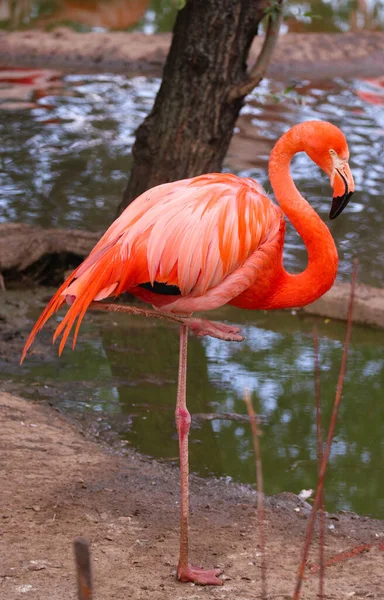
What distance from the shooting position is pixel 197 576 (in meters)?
3.12

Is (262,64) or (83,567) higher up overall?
(262,64)

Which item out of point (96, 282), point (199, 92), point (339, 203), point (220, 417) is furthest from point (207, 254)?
point (199, 92)

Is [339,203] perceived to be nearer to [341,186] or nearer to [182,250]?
[341,186]

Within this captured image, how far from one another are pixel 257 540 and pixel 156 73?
34.0ft

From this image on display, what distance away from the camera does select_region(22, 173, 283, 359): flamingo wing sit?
3088 mm

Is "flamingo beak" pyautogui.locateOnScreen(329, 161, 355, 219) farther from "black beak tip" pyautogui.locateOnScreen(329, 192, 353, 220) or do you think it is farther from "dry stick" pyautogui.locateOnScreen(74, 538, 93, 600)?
"dry stick" pyautogui.locateOnScreen(74, 538, 93, 600)

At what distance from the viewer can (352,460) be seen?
4262mm

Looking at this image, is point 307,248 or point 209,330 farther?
point 307,248

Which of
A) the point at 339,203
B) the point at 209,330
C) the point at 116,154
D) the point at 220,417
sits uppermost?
the point at 339,203

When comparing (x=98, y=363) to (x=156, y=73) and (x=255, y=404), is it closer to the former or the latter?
(x=255, y=404)

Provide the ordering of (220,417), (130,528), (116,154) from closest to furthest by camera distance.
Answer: (130,528)
(220,417)
(116,154)

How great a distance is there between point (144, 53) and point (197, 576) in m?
11.2

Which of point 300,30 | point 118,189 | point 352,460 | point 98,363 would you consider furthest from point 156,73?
point 352,460

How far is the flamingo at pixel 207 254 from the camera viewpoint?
10.1 ft
